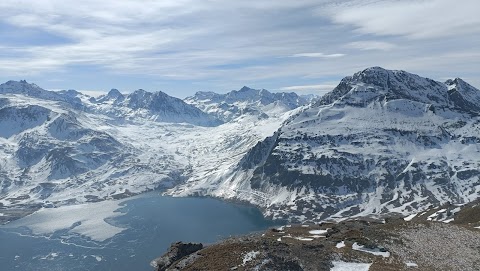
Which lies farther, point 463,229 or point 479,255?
point 463,229

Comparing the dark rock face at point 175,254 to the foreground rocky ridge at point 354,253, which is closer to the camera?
the foreground rocky ridge at point 354,253

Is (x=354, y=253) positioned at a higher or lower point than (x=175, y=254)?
higher

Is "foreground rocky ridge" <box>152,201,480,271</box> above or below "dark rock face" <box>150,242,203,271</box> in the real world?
above

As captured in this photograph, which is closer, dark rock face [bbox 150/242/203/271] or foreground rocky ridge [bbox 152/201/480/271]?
foreground rocky ridge [bbox 152/201/480/271]

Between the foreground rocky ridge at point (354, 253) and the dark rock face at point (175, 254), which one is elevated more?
the foreground rocky ridge at point (354, 253)

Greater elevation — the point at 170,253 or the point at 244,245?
the point at 244,245

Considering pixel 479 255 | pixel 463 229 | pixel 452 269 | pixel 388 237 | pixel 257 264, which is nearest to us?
pixel 257 264

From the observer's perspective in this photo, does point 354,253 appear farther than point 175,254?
No

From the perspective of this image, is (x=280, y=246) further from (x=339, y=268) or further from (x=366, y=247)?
(x=366, y=247)

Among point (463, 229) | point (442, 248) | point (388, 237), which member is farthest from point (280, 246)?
point (463, 229)

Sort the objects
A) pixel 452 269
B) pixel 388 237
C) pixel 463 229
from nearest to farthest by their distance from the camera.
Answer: pixel 452 269 < pixel 388 237 < pixel 463 229
